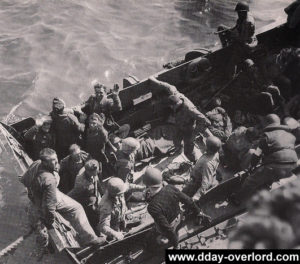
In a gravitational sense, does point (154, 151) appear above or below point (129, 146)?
below

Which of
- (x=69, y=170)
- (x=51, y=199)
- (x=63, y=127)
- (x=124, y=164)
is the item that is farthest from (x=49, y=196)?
(x=63, y=127)

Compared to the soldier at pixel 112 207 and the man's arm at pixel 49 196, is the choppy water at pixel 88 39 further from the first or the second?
the soldier at pixel 112 207

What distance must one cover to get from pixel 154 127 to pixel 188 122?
4.27 feet

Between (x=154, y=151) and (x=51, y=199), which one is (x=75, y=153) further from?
(x=154, y=151)

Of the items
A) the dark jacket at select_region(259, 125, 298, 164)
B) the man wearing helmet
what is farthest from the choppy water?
the dark jacket at select_region(259, 125, 298, 164)

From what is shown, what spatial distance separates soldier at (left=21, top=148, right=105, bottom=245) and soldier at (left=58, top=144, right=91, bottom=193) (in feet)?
1.55

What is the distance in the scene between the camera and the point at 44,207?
5.98m

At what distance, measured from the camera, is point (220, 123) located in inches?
339

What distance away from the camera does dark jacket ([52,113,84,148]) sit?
23.4 ft

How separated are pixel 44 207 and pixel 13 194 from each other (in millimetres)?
3525

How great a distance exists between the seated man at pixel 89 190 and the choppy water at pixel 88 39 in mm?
6300

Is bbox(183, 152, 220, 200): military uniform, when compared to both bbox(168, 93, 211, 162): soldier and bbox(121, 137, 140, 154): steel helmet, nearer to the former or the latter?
bbox(121, 137, 140, 154): steel helmet

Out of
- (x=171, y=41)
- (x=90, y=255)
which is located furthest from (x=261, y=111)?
(x=171, y=41)

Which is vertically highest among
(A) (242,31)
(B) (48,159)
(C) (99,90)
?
(A) (242,31)
